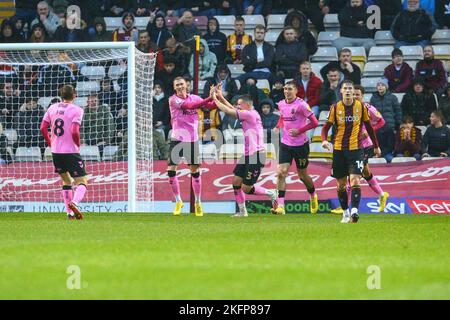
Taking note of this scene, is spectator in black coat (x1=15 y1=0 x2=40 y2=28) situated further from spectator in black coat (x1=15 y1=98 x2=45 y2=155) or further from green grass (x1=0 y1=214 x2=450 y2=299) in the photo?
green grass (x1=0 y1=214 x2=450 y2=299)

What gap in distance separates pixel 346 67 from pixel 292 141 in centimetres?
474

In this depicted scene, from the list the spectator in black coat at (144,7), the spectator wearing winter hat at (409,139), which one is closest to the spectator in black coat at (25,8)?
the spectator in black coat at (144,7)

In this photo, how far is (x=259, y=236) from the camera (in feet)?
42.3

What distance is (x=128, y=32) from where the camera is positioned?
24.9 metres

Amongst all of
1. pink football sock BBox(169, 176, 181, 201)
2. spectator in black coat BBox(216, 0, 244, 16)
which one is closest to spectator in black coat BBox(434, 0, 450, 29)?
spectator in black coat BBox(216, 0, 244, 16)

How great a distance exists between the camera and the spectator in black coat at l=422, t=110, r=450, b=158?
70.4 feet

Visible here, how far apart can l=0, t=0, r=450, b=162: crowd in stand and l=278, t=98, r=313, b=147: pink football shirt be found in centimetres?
293

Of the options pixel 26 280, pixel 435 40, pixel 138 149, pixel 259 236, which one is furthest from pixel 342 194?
pixel 435 40

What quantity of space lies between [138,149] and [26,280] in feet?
38.8

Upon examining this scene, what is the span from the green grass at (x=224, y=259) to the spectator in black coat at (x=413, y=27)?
31.7 ft

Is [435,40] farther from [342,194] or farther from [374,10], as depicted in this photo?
[342,194]

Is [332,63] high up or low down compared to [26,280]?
up

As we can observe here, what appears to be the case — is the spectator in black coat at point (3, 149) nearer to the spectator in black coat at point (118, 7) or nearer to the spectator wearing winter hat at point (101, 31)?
the spectator wearing winter hat at point (101, 31)

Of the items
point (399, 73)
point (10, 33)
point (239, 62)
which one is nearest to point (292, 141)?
point (399, 73)
